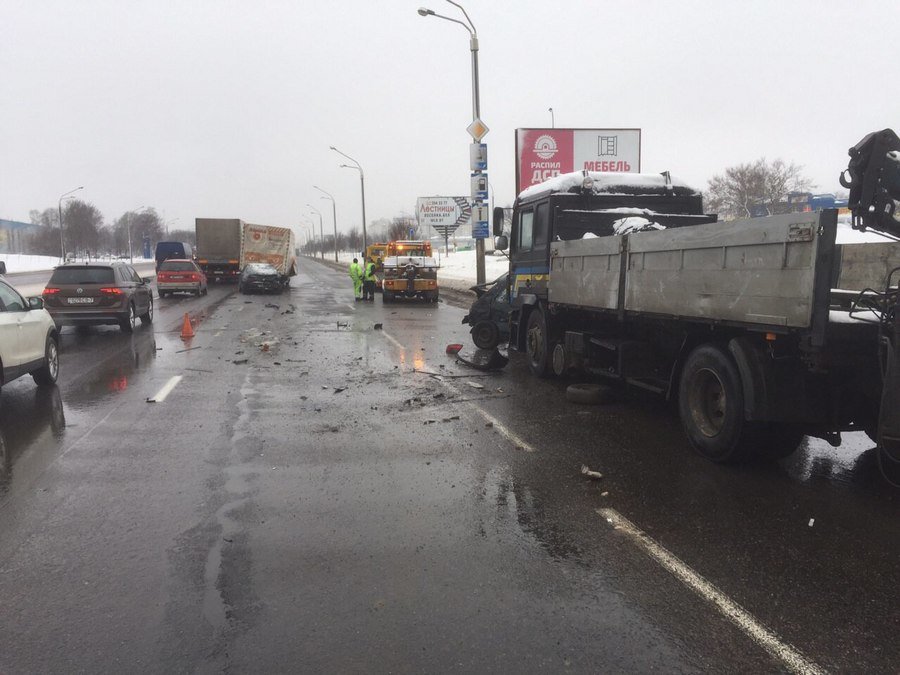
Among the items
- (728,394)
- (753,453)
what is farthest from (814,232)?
(753,453)

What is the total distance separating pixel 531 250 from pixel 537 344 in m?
1.49

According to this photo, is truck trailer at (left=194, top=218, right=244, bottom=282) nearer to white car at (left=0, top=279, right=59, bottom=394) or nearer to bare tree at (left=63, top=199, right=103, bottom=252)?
white car at (left=0, top=279, right=59, bottom=394)

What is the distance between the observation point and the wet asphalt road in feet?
10.1

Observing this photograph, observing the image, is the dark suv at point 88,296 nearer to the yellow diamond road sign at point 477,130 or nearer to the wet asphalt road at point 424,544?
the wet asphalt road at point 424,544

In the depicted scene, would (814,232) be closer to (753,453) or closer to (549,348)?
(753,453)

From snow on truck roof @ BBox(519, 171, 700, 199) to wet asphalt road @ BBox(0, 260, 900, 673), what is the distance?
337 centimetres

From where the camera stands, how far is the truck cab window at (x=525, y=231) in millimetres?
10539

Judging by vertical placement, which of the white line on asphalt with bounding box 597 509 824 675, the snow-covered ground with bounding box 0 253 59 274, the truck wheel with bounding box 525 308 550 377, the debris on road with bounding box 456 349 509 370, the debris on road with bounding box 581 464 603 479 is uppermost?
the truck wheel with bounding box 525 308 550 377

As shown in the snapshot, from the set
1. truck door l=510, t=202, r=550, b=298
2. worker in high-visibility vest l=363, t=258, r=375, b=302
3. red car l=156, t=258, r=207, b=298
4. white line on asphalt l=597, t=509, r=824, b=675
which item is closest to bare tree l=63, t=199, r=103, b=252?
red car l=156, t=258, r=207, b=298

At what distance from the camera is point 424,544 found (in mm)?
4227

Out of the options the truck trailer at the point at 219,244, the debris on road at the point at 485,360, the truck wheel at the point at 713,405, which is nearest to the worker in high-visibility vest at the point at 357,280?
the truck trailer at the point at 219,244

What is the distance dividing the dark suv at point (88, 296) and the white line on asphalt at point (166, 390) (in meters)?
6.49

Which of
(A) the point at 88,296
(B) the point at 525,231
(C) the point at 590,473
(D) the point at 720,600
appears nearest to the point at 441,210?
(A) the point at 88,296

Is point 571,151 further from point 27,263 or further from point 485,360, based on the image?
point 27,263
